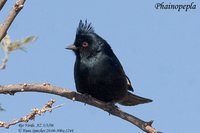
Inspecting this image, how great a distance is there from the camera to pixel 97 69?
5773 millimetres

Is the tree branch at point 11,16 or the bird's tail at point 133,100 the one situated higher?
the tree branch at point 11,16

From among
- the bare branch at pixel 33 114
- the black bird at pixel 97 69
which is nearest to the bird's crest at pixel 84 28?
the black bird at pixel 97 69

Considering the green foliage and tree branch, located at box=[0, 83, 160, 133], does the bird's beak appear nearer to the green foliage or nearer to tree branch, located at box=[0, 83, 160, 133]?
tree branch, located at box=[0, 83, 160, 133]

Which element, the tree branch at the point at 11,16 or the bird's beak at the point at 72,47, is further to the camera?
the bird's beak at the point at 72,47

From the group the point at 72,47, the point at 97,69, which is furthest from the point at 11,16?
the point at 72,47

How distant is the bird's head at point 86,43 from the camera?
5.98 metres

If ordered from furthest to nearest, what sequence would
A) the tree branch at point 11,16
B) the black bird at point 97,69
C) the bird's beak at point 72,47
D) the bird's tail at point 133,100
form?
the bird's tail at point 133,100
the bird's beak at point 72,47
the black bird at point 97,69
the tree branch at point 11,16

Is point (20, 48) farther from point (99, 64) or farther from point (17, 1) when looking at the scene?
point (99, 64)

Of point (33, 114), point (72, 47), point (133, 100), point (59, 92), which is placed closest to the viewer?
point (33, 114)

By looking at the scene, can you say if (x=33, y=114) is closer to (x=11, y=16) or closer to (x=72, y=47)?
(x=11, y=16)

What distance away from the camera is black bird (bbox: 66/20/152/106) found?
18.6 feet

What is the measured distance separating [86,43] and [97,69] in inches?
18.1

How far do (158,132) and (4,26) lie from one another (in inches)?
63.5

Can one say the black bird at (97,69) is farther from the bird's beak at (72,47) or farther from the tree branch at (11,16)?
the tree branch at (11,16)
